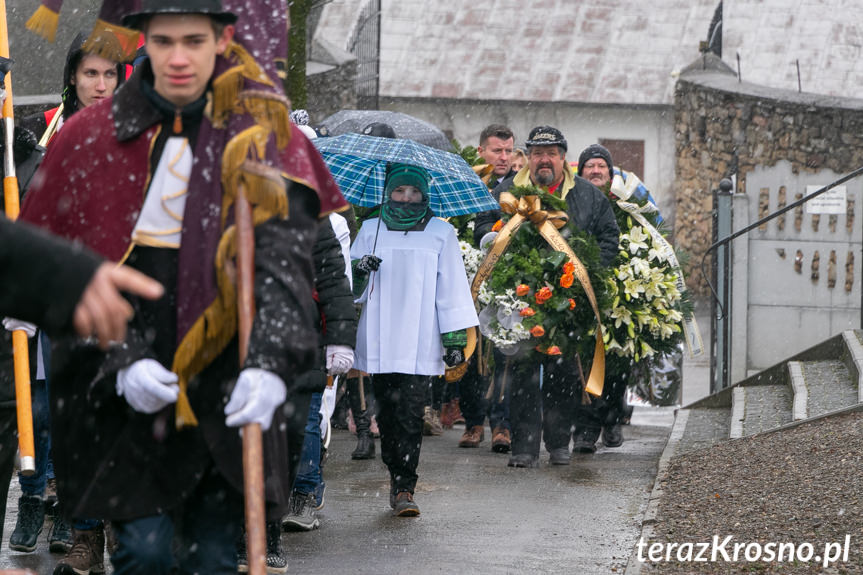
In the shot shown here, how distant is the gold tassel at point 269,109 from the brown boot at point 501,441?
7.23 meters

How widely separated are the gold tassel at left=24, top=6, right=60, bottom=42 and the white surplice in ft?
12.7

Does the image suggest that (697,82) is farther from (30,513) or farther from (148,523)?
(148,523)

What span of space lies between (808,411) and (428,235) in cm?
341

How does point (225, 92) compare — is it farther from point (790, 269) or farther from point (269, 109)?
point (790, 269)

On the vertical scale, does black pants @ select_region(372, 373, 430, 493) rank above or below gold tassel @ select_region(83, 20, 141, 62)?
below

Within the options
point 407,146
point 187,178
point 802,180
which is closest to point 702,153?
point 802,180

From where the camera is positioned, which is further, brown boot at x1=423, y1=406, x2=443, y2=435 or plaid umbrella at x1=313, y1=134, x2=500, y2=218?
brown boot at x1=423, y1=406, x2=443, y2=435

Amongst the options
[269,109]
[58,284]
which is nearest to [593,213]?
[269,109]

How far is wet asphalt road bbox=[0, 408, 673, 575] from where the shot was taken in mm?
7066

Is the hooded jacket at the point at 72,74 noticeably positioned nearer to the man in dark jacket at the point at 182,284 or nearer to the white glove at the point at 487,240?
the man in dark jacket at the point at 182,284

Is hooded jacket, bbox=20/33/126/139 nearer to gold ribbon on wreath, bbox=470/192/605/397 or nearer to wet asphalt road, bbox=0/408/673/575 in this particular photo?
wet asphalt road, bbox=0/408/673/575

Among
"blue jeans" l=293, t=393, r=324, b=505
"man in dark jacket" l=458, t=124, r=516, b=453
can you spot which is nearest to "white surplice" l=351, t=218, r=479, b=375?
"blue jeans" l=293, t=393, r=324, b=505

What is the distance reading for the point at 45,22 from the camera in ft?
15.9

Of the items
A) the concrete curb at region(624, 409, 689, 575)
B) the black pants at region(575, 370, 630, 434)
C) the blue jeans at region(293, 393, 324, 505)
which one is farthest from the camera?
the black pants at region(575, 370, 630, 434)
